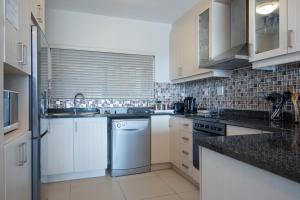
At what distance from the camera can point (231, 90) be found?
2.66m

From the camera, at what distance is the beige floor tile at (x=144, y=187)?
227 cm

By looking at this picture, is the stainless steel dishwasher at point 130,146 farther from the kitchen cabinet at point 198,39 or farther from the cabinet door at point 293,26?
the cabinet door at point 293,26

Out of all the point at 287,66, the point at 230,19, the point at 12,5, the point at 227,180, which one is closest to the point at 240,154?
the point at 227,180

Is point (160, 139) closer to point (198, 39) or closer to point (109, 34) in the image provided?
point (198, 39)

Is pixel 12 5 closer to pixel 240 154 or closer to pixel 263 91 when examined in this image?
pixel 240 154

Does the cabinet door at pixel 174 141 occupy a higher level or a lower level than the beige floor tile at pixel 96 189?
higher

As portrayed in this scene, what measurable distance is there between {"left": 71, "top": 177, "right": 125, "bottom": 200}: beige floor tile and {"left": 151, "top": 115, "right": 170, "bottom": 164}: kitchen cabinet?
0.73 meters

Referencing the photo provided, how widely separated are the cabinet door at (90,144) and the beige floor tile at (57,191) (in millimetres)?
237

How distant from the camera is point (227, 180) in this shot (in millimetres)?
786

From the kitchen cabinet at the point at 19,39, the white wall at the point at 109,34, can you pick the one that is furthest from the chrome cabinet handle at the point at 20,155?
the white wall at the point at 109,34

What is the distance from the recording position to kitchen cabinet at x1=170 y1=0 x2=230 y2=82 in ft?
8.27

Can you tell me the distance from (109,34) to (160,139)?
188cm

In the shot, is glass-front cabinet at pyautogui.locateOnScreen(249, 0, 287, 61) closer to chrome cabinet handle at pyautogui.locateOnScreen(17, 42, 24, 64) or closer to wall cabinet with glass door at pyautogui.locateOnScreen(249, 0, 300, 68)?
wall cabinet with glass door at pyautogui.locateOnScreen(249, 0, 300, 68)

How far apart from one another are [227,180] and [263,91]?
1747mm
